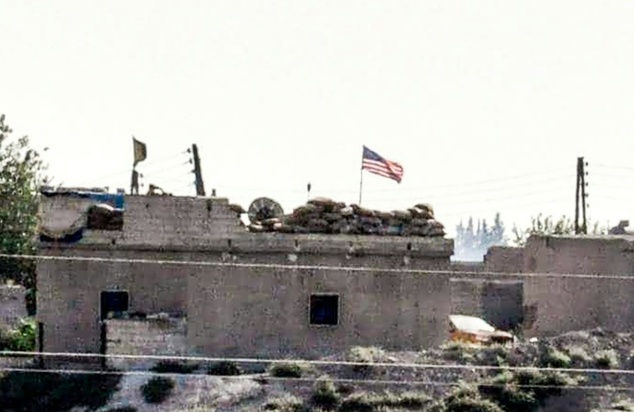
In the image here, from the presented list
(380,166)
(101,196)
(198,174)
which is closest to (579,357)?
(380,166)

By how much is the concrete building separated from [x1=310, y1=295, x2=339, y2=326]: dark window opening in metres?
0.03

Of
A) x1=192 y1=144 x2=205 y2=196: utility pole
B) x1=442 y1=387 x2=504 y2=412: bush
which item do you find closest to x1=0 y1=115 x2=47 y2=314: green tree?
x1=192 y1=144 x2=205 y2=196: utility pole

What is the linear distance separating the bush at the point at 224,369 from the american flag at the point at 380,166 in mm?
7302

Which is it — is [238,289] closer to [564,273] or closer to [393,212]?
[393,212]

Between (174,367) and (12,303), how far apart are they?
1033 cm

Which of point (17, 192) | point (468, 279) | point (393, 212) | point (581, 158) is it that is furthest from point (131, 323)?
point (581, 158)

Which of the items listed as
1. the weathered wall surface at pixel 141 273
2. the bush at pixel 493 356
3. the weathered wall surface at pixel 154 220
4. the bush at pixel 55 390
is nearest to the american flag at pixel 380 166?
the weathered wall surface at pixel 141 273

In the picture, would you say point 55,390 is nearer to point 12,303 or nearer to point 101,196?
point 101,196

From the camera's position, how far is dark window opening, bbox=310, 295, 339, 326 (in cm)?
3092

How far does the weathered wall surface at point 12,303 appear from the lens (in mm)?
37938

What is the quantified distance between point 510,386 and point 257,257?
21.6ft

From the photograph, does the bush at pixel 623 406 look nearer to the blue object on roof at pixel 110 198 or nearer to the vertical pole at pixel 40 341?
the blue object on roof at pixel 110 198

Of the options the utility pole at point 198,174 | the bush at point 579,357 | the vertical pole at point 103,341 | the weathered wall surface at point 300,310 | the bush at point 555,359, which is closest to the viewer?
the bush at point 555,359

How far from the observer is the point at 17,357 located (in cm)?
3148
